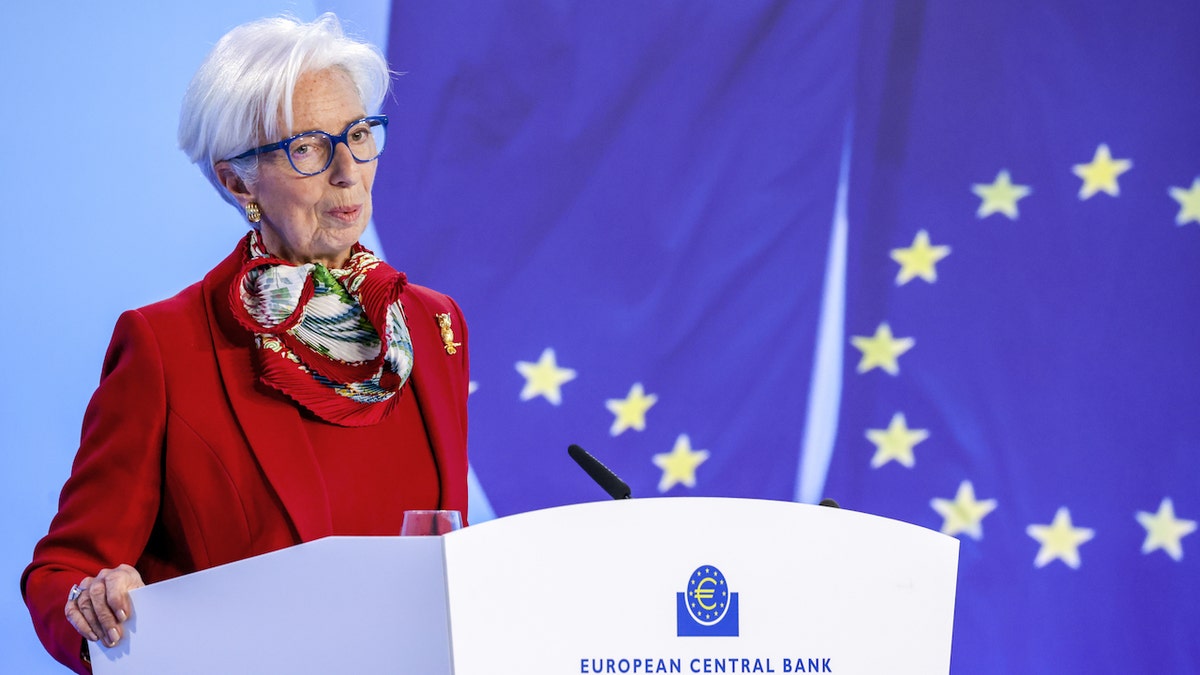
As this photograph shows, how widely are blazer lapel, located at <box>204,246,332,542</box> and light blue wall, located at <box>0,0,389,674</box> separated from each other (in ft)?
2.52

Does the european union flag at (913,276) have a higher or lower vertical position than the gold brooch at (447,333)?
higher

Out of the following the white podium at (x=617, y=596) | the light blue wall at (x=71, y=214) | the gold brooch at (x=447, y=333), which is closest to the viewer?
the white podium at (x=617, y=596)

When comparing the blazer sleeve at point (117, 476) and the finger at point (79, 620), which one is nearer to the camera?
the finger at point (79, 620)

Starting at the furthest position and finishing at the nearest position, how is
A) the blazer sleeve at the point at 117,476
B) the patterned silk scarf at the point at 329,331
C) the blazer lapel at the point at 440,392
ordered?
the blazer lapel at the point at 440,392 < the patterned silk scarf at the point at 329,331 < the blazer sleeve at the point at 117,476

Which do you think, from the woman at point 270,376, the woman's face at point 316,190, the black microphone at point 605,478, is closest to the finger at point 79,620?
the woman at point 270,376

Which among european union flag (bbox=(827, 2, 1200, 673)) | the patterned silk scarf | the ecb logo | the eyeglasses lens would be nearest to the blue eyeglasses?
the eyeglasses lens

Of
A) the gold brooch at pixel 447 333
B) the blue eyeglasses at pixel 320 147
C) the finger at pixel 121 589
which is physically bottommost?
the finger at pixel 121 589

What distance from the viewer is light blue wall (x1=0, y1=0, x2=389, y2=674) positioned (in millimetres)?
2156

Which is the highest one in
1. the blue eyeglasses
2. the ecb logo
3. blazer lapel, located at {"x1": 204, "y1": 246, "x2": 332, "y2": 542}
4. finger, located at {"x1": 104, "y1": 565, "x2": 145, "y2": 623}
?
the blue eyeglasses

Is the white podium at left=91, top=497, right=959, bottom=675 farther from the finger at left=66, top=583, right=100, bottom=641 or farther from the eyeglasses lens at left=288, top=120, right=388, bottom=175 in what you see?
the eyeglasses lens at left=288, top=120, right=388, bottom=175

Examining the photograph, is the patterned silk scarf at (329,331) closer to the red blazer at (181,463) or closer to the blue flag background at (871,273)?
the red blazer at (181,463)

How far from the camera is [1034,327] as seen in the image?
2.63 m

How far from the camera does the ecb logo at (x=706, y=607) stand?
0.89 metres

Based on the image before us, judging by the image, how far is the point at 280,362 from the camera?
1.50 metres
